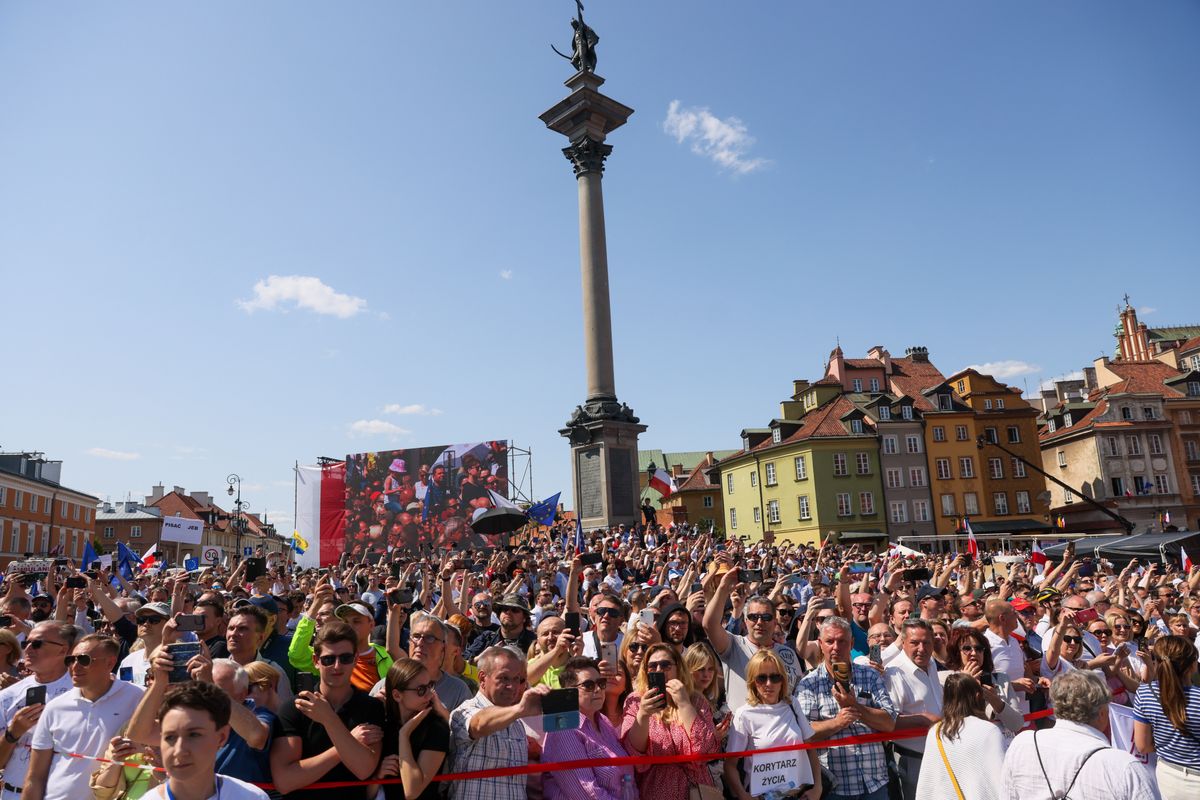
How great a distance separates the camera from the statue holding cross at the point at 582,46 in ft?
111

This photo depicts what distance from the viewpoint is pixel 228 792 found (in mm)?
3252

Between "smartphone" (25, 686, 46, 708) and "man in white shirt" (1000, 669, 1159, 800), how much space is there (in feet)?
18.0

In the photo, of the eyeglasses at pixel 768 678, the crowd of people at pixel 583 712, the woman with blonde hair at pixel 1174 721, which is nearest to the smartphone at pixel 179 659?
the crowd of people at pixel 583 712

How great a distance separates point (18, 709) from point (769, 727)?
4.57 metres

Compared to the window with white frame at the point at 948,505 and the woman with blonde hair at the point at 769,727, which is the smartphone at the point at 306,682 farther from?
the window with white frame at the point at 948,505

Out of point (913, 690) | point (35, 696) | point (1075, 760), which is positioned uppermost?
point (35, 696)

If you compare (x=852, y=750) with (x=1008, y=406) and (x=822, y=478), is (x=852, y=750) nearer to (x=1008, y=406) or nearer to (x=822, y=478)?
(x=822, y=478)

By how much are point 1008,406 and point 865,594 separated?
56787mm

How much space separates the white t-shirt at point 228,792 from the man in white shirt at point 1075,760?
3.69 m

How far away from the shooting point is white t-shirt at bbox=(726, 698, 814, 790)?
16.8ft

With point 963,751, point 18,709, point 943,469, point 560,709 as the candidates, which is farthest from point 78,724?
point 943,469

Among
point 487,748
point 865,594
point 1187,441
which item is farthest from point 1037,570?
point 1187,441

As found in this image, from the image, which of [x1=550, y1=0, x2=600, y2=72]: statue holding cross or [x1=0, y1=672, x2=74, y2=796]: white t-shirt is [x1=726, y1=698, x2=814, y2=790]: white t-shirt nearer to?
[x1=0, y1=672, x2=74, y2=796]: white t-shirt

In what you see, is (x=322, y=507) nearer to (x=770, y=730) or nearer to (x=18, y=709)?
(x=18, y=709)
